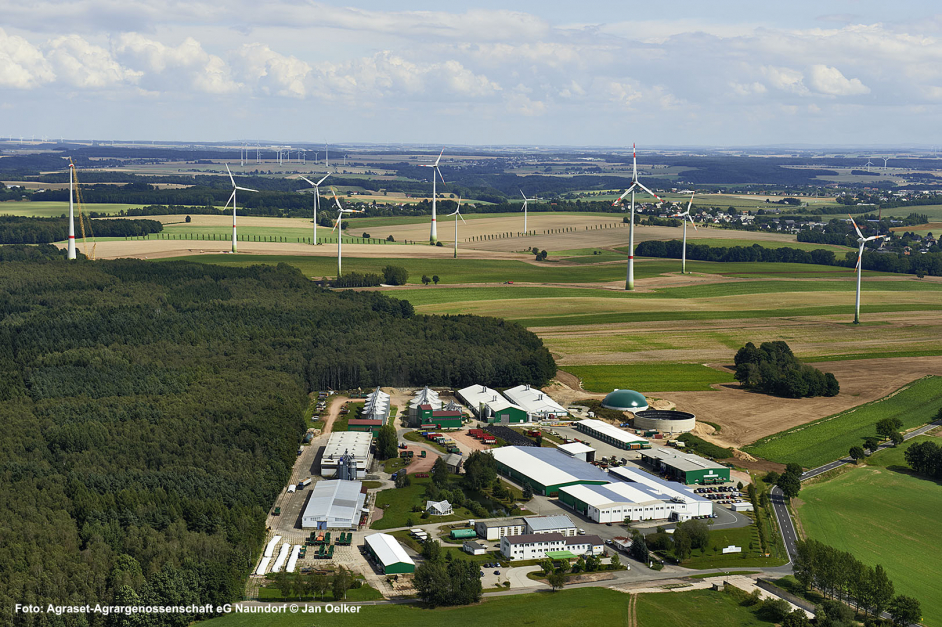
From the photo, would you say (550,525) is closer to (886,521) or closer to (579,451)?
(579,451)

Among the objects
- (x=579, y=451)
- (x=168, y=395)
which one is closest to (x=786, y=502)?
(x=579, y=451)

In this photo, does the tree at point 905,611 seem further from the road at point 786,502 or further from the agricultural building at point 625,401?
the agricultural building at point 625,401

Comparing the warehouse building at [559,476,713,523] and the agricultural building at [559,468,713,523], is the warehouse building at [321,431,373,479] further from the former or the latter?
the warehouse building at [559,476,713,523]

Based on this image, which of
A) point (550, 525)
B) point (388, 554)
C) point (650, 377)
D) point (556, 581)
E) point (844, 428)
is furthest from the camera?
point (650, 377)

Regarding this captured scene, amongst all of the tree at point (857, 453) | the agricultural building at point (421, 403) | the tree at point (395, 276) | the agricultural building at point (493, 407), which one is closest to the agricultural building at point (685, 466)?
the tree at point (857, 453)

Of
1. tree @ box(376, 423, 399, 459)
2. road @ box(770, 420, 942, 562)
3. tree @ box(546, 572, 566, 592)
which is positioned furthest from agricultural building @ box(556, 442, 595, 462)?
tree @ box(546, 572, 566, 592)
